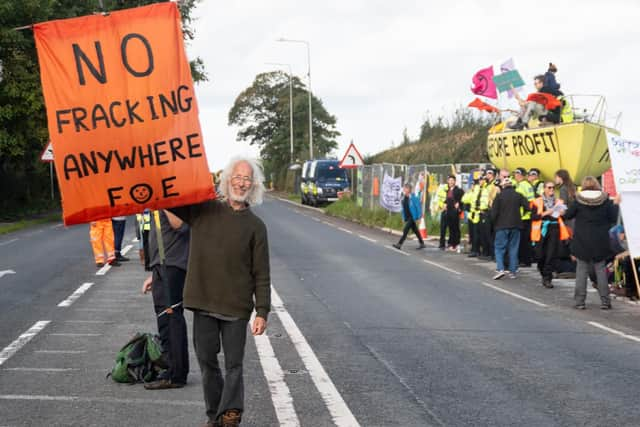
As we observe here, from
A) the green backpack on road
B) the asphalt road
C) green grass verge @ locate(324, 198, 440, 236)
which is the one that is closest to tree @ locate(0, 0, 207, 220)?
green grass verge @ locate(324, 198, 440, 236)

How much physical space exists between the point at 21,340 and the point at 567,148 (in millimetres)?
11643

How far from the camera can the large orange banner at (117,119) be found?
604 centimetres

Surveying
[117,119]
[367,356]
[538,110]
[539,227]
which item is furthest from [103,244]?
[117,119]

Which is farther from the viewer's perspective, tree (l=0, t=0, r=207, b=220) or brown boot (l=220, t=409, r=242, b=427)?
tree (l=0, t=0, r=207, b=220)

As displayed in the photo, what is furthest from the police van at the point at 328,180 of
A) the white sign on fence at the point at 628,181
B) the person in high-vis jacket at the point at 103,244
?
the white sign on fence at the point at 628,181

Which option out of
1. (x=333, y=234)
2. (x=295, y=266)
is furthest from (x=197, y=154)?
(x=333, y=234)

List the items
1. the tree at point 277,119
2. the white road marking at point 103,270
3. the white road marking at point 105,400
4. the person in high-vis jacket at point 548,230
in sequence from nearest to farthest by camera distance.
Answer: the white road marking at point 105,400 → the person in high-vis jacket at point 548,230 → the white road marking at point 103,270 → the tree at point 277,119

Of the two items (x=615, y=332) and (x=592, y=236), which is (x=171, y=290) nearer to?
(x=615, y=332)

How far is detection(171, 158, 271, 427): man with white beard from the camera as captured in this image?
19.8 ft

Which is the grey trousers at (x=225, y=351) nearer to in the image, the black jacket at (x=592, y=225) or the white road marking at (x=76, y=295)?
the white road marking at (x=76, y=295)

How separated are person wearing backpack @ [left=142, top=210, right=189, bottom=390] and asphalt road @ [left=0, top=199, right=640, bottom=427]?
0.20 metres

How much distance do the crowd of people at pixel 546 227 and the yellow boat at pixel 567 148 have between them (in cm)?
37

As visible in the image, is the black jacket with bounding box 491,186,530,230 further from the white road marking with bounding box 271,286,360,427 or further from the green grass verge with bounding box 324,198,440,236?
the green grass verge with bounding box 324,198,440,236

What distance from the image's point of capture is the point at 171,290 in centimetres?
758
